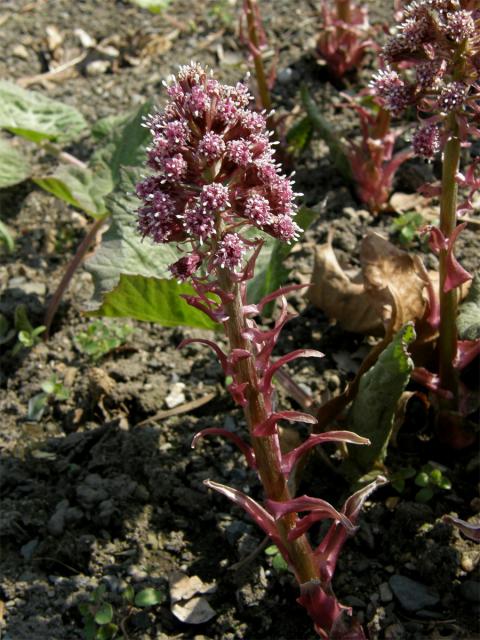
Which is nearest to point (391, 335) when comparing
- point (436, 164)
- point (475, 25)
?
point (475, 25)

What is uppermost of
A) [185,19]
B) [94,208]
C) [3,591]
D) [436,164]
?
[185,19]

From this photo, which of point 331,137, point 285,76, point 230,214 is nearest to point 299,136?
point 331,137

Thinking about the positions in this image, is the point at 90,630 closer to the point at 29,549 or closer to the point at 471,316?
the point at 29,549

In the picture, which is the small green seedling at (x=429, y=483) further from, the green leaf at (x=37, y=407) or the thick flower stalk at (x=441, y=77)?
the green leaf at (x=37, y=407)

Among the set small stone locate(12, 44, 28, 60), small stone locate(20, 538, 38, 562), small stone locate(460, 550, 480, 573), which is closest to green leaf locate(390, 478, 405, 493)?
small stone locate(460, 550, 480, 573)

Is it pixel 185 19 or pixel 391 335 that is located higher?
pixel 185 19

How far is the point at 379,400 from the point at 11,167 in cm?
247

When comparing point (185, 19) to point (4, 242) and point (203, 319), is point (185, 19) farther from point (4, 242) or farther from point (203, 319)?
point (203, 319)

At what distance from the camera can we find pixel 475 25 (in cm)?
222

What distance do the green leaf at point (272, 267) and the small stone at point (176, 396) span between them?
0.47 metres

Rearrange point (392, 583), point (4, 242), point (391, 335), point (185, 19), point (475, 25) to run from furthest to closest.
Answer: point (185, 19) < point (4, 242) < point (391, 335) < point (392, 583) < point (475, 25)

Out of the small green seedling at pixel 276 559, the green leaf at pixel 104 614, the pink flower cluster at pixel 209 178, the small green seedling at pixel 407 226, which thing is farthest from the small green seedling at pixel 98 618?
the small green seedling at pixel 407 226

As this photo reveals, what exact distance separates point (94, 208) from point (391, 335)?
1.61 m

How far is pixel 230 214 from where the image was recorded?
203 cm
